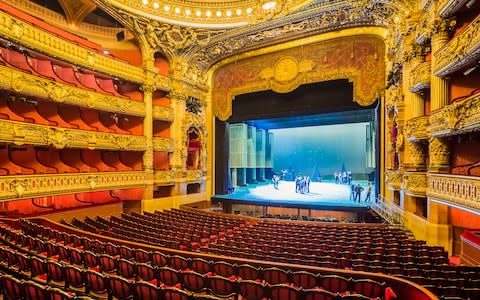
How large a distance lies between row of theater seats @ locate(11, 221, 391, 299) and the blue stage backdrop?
1558 centimetres

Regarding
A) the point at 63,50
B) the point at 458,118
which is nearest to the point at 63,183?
the point at 63,50

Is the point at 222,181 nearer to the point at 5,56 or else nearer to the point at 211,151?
the point at 211,151

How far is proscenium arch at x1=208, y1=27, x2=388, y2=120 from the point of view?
10.1 meters

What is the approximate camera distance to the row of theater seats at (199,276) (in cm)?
271

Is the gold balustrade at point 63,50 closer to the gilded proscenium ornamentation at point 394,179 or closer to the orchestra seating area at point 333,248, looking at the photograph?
the orchestra seating area at point 333,248

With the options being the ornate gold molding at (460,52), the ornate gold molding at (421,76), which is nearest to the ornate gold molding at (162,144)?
Result: the ornate gold molding at (421,76)

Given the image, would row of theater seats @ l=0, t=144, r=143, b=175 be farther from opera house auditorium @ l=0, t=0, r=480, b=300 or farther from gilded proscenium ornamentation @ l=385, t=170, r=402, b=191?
gilded proscenium ornamentation @ l=385, t=170, r=402, b=191

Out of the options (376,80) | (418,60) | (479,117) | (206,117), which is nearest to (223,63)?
(206,117)

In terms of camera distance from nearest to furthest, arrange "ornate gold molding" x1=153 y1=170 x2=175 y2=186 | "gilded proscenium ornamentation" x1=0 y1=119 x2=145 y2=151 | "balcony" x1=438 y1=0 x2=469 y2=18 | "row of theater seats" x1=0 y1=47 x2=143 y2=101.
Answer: "balcony" x1=438 y1=0 x2=469 y2=18 → "gilded proscenium ornamentation" x1=0 y1=119 x2=145 y2=151 → "row of theater seats" x1=0 y1=47 x2=143 y2=101 → "ornate gold molding" x1=153 y1=170 x2=175 y2=186

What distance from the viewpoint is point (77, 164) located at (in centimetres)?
955

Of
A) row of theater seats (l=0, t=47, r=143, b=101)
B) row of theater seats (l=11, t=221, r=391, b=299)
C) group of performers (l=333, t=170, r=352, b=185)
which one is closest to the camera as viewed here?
row of theater seats (l=11, t=221, r=391, b=299)

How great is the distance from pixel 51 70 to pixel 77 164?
3.29 m

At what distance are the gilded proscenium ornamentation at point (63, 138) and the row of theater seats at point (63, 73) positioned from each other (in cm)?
167

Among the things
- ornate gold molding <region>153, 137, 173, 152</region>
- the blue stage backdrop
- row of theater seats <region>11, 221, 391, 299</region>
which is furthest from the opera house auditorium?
the blue stage backdrop
